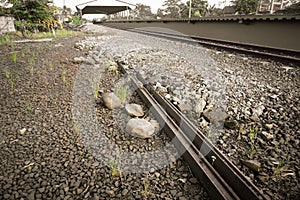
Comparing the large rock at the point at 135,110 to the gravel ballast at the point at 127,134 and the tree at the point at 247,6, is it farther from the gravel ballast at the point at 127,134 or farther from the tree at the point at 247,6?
the tree at the point at 247,6

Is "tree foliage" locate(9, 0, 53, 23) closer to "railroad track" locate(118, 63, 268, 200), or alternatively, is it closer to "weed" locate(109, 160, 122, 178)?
"railroad track" locate(118, 63, 268, 200)

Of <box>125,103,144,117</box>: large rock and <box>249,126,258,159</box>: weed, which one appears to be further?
<box>125,103,144,117</box>: large rock

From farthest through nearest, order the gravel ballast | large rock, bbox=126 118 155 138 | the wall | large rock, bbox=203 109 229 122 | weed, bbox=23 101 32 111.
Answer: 1. the wall
2. weed, bbox=23 101 32 111
3. large rock, bbox=203 109 229 122
4. large rock, bbox=126 118 155 138
5. the gravel ballast

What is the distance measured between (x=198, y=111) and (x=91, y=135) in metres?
1.53

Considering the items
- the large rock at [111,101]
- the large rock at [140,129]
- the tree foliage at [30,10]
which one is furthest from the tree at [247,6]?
the large rock at [140,129]

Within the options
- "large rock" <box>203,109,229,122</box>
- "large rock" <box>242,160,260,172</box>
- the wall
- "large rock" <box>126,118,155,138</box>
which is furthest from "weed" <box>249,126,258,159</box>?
the wall

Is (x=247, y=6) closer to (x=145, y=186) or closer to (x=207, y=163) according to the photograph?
(x=207, y=163)

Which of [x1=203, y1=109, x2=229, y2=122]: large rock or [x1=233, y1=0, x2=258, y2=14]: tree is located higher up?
[x1=233, y1=0, x2=258, y2=14]: tree

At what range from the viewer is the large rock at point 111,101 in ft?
8.91

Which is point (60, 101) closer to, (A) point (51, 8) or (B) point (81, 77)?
(B) point (81, 77)

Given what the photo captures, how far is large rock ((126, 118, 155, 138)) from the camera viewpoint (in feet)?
6.84

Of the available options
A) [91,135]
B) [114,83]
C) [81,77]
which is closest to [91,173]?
[91,135]

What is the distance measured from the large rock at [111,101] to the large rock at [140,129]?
0.64 meters

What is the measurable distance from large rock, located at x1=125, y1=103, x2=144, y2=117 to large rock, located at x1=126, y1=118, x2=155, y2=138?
0.32 metres
